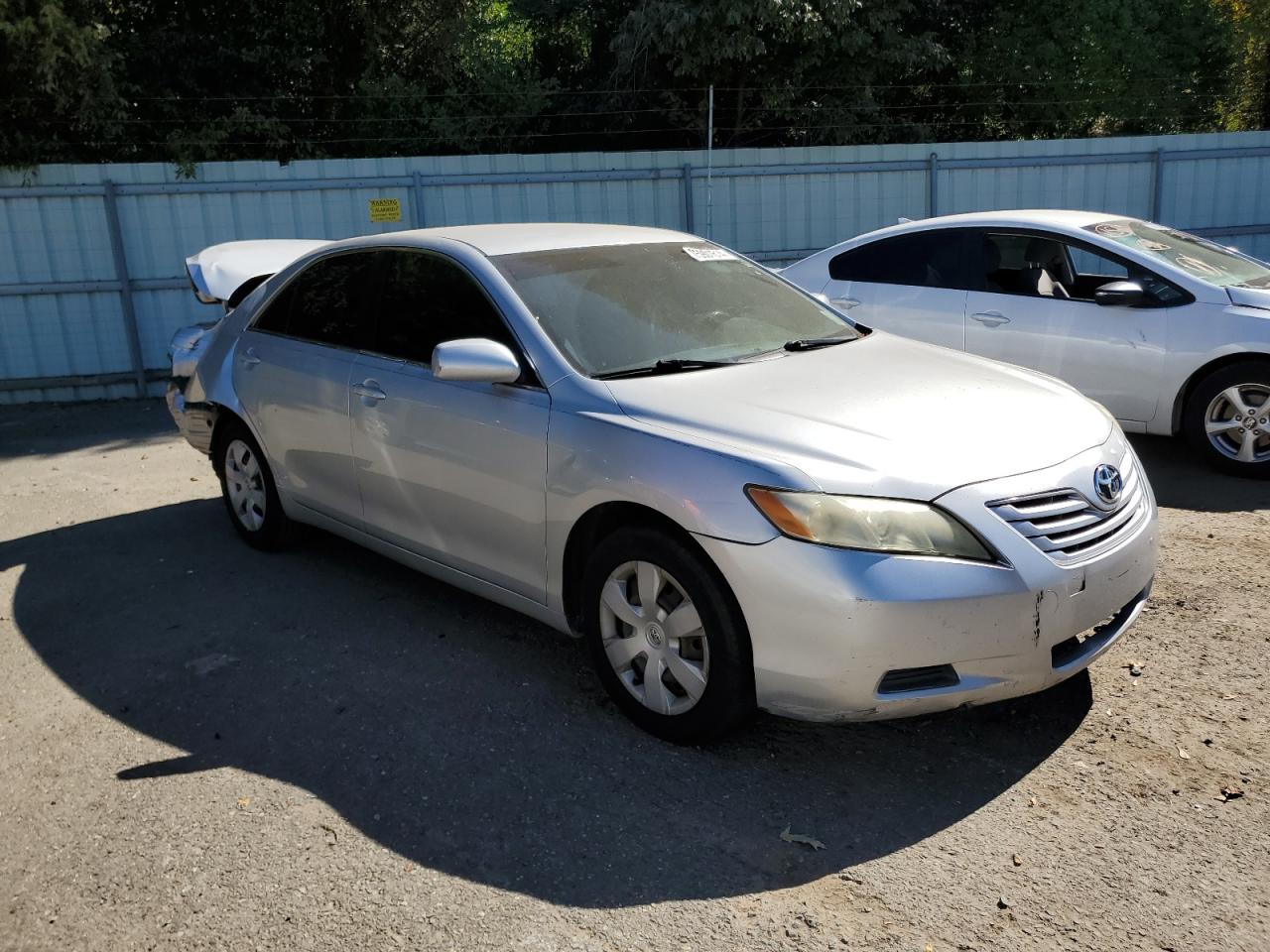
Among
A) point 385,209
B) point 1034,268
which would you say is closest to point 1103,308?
point 1034,268

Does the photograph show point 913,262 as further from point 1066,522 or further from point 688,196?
point 688,196

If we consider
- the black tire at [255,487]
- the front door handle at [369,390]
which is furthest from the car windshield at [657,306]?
the black tire at [255,487]

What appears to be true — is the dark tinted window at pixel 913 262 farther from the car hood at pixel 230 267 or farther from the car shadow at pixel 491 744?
the car shadow at pixel 491 744

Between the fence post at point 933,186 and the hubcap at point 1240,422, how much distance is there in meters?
6.66

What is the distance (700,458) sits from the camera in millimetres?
3637

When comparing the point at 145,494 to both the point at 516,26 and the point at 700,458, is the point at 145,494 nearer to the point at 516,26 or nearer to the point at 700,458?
the point at 700,458

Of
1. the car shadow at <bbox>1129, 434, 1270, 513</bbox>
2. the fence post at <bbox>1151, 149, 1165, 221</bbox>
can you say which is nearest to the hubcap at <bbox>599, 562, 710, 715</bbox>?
the car shadow at <bbox>1129, 434, 1270, 513</bbox>

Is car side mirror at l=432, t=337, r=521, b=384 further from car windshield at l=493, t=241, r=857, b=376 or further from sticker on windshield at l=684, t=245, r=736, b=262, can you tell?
sticker on windshield at l=684, t=245, r=736, b=262

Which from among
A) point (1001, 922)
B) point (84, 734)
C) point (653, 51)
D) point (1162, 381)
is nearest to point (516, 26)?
Answer: point (653, 51)

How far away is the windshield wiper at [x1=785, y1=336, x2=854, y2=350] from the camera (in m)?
4.64

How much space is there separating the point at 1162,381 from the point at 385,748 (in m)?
5.10

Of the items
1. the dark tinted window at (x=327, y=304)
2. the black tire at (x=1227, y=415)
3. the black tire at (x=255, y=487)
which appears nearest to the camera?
the dark tinted window at (x=327, y=304)

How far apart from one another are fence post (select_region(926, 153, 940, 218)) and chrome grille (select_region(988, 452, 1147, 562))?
9835 millimetres

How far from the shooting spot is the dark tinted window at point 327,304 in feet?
17.2
